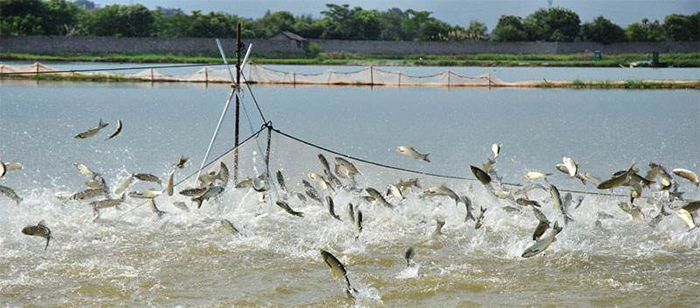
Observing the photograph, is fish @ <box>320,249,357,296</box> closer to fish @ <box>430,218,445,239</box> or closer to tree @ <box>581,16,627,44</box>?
fish @ <box>430,218,445,239</box>

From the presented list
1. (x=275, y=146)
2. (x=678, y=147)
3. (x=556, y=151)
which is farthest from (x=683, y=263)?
(x=678, y=147)

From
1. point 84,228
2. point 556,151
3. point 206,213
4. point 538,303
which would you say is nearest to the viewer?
point 538,303

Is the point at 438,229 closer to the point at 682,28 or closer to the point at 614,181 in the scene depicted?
the point at 614,181

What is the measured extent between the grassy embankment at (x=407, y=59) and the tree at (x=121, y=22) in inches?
579

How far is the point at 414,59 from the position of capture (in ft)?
278

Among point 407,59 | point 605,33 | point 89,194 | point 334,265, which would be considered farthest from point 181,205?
point 605,33

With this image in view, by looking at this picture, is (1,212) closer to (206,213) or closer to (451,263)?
(206,213)

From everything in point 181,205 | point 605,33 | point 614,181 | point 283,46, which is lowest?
point 181,205

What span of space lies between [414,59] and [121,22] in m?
28.8

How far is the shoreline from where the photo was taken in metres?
68.1

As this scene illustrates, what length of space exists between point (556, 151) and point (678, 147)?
2916mm

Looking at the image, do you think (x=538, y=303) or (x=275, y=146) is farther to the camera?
(x=275, y=146)

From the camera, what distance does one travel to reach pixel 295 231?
34.9 feet

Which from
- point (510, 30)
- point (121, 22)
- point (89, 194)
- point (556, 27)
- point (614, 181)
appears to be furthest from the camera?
point (556, 27)
